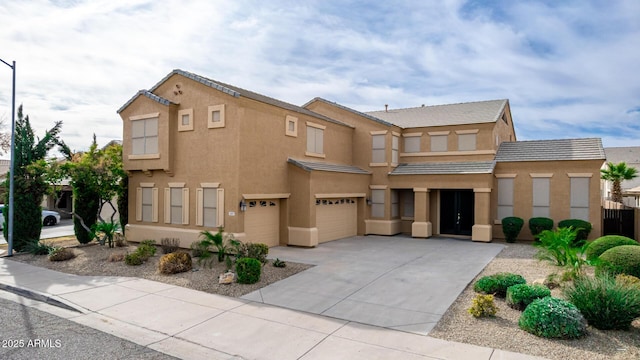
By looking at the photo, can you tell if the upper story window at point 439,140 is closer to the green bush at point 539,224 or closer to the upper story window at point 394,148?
the upper story window at point 394,148

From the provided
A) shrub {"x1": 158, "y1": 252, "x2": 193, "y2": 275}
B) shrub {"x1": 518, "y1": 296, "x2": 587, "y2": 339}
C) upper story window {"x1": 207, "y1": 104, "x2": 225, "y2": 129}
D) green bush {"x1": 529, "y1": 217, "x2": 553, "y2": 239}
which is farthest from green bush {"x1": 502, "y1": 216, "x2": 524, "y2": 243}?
shrub {"x1": 158, "y1": 252, "x2": 193, "y2": 275}

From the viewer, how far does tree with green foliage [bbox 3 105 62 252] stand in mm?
15688

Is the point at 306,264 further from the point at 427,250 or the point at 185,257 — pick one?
the point at 427,250

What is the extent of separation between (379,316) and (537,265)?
7715mm

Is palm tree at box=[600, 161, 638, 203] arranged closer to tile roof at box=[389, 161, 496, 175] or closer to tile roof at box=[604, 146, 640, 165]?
tile roof at box=[389, 161, 496, 175]

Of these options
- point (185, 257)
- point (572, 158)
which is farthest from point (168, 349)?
point (572, 158)

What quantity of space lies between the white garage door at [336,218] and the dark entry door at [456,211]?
193 inches

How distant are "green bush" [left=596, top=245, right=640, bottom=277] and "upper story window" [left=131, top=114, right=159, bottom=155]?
629 inches

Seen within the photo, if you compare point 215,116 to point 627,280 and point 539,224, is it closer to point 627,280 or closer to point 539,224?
point 627,280

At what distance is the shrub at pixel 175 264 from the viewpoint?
11.8 meters

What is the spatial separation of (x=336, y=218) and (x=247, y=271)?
377 inches

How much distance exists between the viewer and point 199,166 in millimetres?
16078

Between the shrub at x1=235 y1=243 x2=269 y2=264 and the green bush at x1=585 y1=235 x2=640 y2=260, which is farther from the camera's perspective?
the shrub at x1=235 y1=243 x2=269 y2=264

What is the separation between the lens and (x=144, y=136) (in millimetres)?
17391
